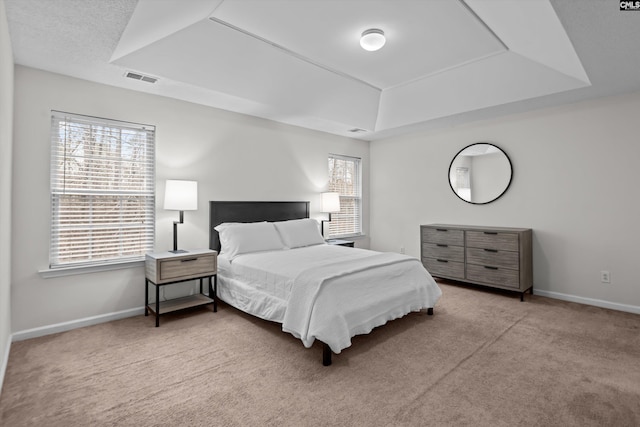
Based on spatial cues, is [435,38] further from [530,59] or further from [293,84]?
[293,84]

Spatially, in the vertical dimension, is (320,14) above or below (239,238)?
above

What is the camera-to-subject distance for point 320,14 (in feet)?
8.65

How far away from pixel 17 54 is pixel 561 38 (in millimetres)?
4348

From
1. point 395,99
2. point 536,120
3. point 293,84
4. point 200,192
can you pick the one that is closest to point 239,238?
point 200,192

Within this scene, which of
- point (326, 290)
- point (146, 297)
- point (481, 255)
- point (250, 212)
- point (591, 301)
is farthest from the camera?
point (250, 212)

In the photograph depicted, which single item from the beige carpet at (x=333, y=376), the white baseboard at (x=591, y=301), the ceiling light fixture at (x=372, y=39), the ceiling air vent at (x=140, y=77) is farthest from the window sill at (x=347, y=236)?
the ceiling air vent at (x=140, y=77)

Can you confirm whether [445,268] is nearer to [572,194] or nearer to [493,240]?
[493,240]

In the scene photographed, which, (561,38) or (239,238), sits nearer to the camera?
(561,38)

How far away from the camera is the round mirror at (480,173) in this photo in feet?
14.6

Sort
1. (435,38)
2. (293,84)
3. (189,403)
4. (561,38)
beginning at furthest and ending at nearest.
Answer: (293,84) < (435,38) < (561,38) < (189,403)

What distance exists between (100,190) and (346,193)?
375cm

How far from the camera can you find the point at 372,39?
293 centimetres

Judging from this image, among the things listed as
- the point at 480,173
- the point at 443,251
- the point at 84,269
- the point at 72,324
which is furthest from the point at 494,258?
the point at 72,324

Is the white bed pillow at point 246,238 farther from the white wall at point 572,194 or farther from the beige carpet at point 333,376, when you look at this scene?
the white wall at point 572,194
